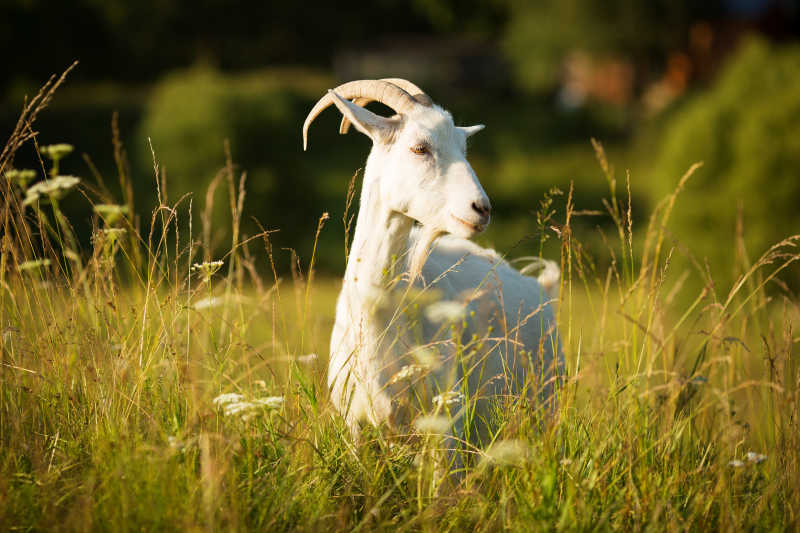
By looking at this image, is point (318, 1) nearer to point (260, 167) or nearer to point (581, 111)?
point (581, 111)

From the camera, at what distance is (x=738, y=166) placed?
650 inches

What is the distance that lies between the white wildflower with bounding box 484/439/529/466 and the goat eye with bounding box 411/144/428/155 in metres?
1.42

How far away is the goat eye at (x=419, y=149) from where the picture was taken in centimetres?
366

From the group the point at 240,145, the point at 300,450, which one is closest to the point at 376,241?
the point at 300,450

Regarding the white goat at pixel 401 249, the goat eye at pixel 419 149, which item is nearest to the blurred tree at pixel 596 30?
the white goat at pixel 401 249

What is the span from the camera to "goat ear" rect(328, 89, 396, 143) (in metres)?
3.67

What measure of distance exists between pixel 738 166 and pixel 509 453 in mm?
15345

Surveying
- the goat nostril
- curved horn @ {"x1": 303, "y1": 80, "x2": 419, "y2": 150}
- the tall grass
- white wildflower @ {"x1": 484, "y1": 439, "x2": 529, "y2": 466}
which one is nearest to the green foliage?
curved horn @ {"x1": 303, "y1": 80, "x2": 419, "y2": 150}

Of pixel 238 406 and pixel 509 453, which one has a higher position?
pixel 238 406

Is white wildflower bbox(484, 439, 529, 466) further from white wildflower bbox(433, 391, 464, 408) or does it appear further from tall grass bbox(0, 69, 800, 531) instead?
white wildflower bbox(433, 391, 464, 408)

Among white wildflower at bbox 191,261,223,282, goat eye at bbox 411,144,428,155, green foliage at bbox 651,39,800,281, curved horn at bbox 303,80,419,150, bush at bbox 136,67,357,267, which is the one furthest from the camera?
bush at bbox 136,67,357,267

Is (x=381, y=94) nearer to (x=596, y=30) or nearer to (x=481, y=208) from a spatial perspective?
(x=481, y=208)

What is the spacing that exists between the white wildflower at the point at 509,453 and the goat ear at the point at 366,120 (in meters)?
1.59

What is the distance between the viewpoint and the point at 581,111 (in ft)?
134
